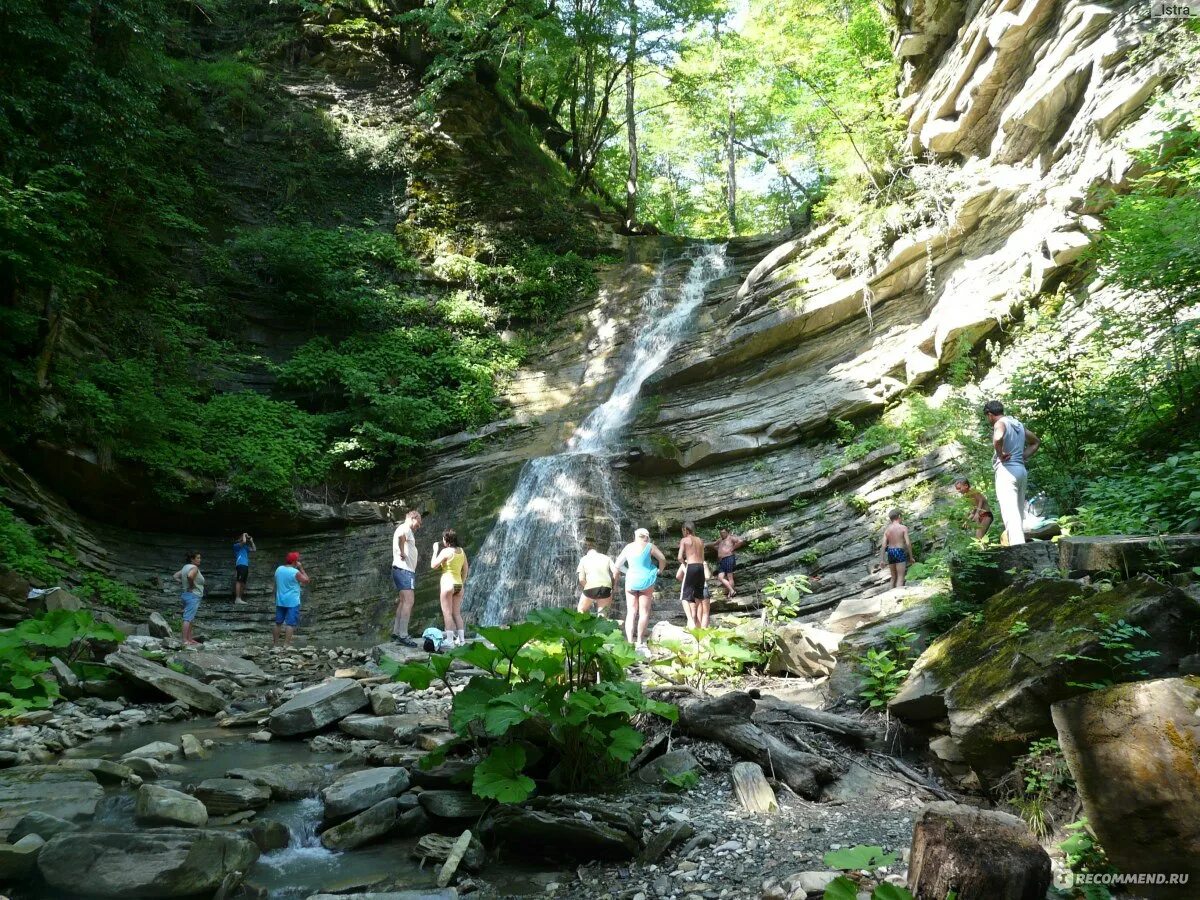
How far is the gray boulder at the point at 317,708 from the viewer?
7.06 m

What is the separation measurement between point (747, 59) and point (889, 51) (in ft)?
25.1

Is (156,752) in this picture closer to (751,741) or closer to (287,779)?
(287,779)

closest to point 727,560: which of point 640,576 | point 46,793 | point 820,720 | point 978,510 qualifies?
point 640,576


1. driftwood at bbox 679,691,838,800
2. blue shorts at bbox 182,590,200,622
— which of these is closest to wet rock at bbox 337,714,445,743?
driftwood at bbox 679,691,838,800

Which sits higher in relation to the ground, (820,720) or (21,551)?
(21,551)

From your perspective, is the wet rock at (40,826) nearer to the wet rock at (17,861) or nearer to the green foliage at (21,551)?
the wet rock at (17,861)

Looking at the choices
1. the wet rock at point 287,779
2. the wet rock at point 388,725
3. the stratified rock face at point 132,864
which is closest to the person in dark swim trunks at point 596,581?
the wet rock at point 388,725

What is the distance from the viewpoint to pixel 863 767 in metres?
5.08

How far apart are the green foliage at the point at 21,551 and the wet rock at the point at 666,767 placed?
9586 millimetres

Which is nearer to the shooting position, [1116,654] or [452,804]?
[1116,654]

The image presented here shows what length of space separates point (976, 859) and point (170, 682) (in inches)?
326

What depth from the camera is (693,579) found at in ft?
34.5

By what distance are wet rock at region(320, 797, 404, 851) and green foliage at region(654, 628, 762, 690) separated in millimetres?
2692

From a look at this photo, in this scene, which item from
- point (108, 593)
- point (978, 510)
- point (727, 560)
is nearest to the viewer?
point (978, 510)
